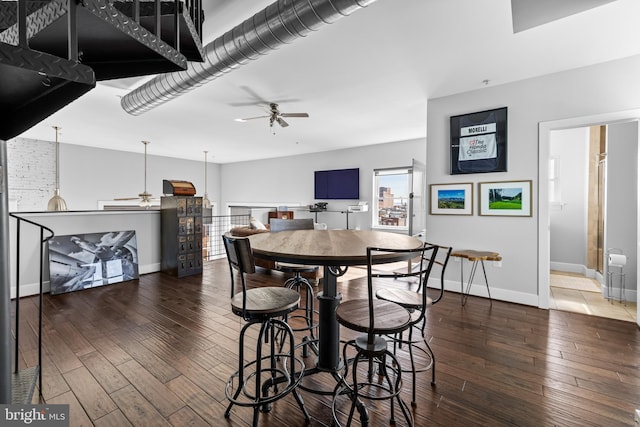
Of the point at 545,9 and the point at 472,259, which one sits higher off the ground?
the point at 545,9

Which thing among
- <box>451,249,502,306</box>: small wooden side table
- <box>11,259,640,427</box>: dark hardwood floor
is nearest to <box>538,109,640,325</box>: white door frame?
<box>11,259,640,427</box>: dark hardwood floor

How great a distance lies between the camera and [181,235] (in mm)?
4594

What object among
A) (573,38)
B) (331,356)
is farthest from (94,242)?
(573,38)

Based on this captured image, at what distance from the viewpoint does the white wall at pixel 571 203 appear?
4.71 meters

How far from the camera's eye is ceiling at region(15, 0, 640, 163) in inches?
87.7

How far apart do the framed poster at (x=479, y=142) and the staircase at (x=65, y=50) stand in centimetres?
342

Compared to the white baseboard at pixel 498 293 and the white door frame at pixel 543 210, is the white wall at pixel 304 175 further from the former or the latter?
the white baseboard at pixel 498 293

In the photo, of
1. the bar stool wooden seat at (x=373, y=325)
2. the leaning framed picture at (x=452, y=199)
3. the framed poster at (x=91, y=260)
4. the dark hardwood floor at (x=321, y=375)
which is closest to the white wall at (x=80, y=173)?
the framed poster at (x=91, y=260)

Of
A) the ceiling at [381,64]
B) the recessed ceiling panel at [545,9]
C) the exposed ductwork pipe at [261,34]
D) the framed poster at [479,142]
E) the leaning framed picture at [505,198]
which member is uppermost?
the ceiling at [381,64]

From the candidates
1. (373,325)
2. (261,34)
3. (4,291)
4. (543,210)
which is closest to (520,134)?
(543,210)

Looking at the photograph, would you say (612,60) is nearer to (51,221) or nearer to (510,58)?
(510,58)

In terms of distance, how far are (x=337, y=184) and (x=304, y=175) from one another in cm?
120

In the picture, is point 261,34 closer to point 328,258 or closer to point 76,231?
point 328,258

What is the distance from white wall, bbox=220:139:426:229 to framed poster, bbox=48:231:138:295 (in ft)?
14.9
